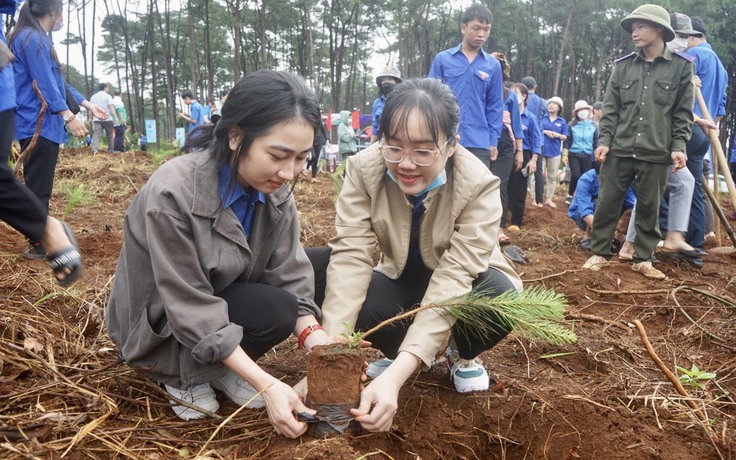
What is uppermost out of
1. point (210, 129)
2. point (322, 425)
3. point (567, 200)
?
point (210, 129)

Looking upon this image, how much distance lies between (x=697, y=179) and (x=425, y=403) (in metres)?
3.38

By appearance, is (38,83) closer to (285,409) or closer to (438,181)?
(438,181)

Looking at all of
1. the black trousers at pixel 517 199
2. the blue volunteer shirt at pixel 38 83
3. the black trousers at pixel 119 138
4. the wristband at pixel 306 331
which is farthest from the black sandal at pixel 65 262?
the black trousers at pixel 119 138

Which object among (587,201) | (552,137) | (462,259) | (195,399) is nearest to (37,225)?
(195,399)

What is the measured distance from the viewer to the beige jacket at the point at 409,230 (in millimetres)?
1756

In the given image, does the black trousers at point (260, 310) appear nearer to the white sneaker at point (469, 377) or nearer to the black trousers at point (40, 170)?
the white sneaker at point (469, 377)

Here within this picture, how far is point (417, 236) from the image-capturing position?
1.96 meters

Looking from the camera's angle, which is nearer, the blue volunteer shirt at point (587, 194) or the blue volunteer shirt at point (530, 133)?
the blue volunteer shirt at point (587, 194)

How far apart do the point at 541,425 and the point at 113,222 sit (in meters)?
4.04

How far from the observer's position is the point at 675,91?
3578 millimetres

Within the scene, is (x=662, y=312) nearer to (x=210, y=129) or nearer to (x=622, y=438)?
(x=622, y=438)

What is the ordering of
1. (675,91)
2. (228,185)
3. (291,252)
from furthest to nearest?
(675,91), (291,252), (228,185)

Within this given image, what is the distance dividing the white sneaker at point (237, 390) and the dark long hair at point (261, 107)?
26.3 inches

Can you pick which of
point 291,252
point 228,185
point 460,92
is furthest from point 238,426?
point 460,92
